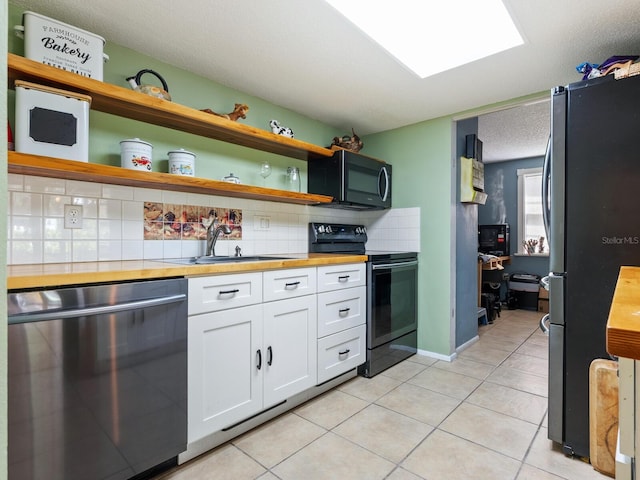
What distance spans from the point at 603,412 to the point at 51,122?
2.71 meters

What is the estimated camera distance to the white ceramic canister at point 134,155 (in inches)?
67.9

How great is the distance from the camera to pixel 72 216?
1672mm

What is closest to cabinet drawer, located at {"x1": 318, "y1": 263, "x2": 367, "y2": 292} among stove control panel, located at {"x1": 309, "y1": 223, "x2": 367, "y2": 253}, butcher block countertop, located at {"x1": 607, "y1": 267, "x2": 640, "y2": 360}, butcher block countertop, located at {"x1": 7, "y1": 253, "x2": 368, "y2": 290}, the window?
butcher block countertop, located at {"x1": 7, "y1": 253, "x2": 368, "y2": 290}

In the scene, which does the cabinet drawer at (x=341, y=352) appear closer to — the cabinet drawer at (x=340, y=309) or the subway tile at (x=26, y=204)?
the cabinet drawer at (x=340, y=309)

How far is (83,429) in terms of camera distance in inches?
47.8

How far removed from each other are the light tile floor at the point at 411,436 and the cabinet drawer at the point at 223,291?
74cm

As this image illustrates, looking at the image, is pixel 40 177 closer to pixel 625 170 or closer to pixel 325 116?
pixel 325 116

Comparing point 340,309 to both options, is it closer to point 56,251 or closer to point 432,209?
point 432,209

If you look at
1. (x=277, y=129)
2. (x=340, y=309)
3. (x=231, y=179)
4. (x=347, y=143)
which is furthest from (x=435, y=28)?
(x=340, y=309)

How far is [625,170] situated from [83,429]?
246 centimetres

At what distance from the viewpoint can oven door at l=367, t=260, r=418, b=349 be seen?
259cm

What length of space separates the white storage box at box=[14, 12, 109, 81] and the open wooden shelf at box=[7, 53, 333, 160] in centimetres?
8

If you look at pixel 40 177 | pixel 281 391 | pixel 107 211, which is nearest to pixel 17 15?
pixel 40 177

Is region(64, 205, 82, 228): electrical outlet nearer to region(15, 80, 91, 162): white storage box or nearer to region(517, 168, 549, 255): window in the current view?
region(15, 80, 91, 162): white storage box
